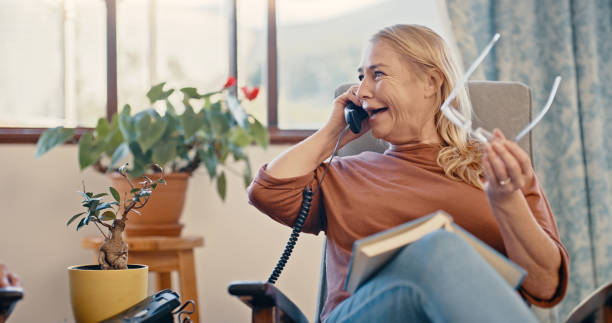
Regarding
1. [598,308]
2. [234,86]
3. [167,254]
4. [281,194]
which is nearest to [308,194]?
[281,194]

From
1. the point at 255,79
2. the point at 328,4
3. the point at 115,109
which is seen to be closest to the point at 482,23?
the point at 328,4

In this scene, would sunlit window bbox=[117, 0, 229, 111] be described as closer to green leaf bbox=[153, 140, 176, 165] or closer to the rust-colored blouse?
green leaf bbox=[153, 140, 176, 165]

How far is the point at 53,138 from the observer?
71.9 inches

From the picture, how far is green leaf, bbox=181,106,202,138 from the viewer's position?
5.36ft

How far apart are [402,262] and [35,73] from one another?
2.00m

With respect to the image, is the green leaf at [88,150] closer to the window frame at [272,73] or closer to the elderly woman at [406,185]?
the elderly woman at [406,185]

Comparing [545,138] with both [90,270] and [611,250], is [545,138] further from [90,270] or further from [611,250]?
[90,270]

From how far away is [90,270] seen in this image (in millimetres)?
1323

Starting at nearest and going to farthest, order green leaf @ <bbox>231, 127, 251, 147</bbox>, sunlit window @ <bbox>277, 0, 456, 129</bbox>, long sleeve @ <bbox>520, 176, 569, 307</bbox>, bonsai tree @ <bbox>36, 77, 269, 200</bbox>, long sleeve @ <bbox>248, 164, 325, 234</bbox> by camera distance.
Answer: long sleeve @ <bbox>520, 176, 569, 307</bbox> < long sleeve @ <bbox>248, 164, 325, 234</bbox> < bonsai tree @ <bbox>36, 77, 269, 200</bbox> < green leaf @ <bbox>231, 127, 251, 147</bbox> < sunlit window @ <bbox>277, 0, 456, 129</bbox>

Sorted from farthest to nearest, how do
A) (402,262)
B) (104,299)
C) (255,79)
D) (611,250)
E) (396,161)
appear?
(255,79)
(611,250)
(396,161)
(104,299)
(402,262)

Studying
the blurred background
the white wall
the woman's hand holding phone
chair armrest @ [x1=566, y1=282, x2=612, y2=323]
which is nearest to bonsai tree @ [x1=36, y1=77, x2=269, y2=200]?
the woman's hand holding phone

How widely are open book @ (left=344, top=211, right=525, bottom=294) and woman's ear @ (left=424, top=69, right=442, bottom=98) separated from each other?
485 mm

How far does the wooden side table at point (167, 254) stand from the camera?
1966 millimetres

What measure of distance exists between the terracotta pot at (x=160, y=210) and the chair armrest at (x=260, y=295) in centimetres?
111
